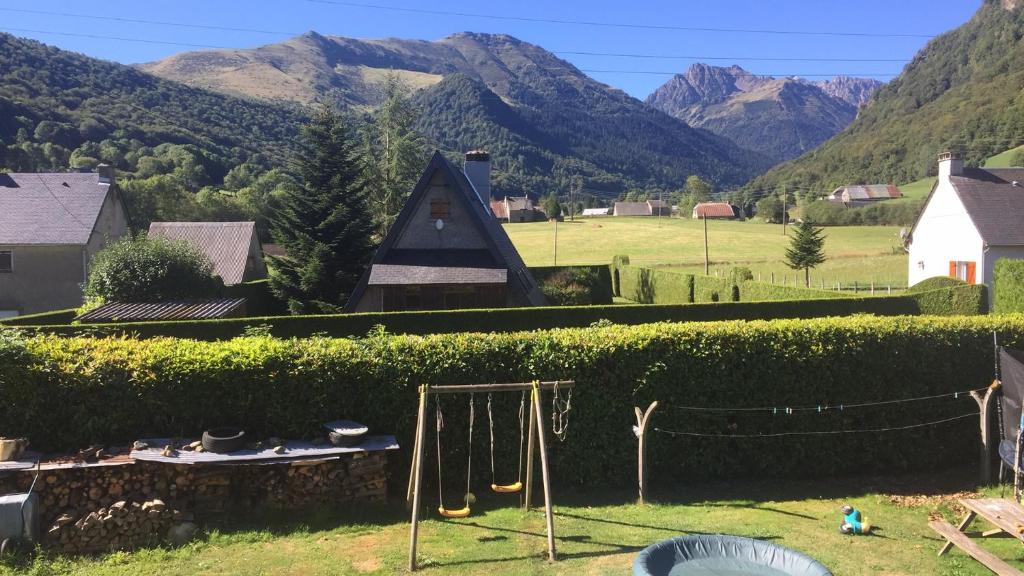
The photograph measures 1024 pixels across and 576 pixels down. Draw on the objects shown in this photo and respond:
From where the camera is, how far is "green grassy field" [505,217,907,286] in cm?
4834

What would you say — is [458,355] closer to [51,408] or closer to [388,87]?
[51,408]

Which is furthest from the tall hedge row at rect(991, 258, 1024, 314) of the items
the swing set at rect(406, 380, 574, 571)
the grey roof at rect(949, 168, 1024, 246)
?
the swing set at rect(406, 380, 574, 571)

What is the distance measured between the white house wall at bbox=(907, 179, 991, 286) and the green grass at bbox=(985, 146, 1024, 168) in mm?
82364

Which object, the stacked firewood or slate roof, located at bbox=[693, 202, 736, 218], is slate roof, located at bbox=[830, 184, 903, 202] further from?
Result: the stacked firewood

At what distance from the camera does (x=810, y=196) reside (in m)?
123

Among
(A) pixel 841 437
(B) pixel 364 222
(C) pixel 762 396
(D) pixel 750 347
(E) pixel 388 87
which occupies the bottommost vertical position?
(A) pixel 841 437

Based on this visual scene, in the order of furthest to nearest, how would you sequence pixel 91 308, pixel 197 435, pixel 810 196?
pixel 810 196
pixel 91 308
pixel 197 435

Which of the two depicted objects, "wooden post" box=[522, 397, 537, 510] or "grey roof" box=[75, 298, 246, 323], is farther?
"grey roof" box=[75, 298, 246, 323]

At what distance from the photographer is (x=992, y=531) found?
700 centimetres

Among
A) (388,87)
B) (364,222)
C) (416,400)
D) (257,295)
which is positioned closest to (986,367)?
(416,400)

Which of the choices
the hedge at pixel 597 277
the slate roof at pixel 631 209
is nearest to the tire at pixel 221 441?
the hedge at pixel 597 277

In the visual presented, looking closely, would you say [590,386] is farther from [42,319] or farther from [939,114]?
[939,114]

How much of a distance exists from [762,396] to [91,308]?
21.5 m

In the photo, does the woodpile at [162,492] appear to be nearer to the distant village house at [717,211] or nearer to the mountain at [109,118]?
the mountain at [109,118]
